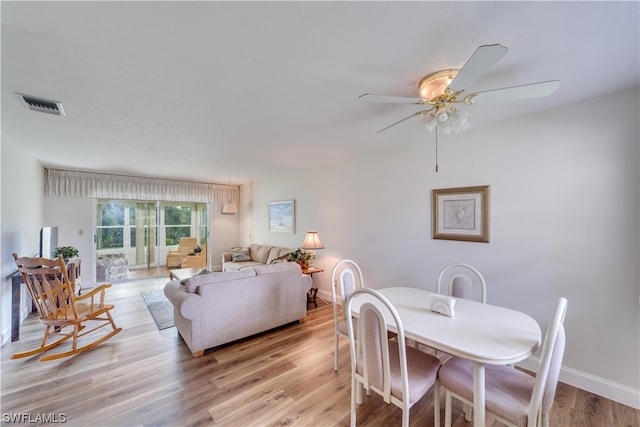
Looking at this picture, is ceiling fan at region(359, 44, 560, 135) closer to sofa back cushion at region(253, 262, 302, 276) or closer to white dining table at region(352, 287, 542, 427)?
white dining table at region(352, 287, 542, 427)

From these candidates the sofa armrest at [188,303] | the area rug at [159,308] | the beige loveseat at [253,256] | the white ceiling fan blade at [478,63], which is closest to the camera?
the white ceiling fan blade at [478,63]

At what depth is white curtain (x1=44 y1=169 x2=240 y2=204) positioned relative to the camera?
191 inches

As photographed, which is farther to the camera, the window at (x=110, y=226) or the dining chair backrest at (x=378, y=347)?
the window at (x=110, y=226)

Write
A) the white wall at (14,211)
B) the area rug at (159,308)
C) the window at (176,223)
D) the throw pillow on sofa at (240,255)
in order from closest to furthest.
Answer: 1. the white wall at (14,211)
2. the area rug at (159,308)
3. the throw pillow on sofa at (240,255)
4. the window at (176,223)

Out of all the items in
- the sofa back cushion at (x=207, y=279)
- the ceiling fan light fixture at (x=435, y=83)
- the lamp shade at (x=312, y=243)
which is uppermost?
the ceiling fan light fixture at (x=435, y=83)

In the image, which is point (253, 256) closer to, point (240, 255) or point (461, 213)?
point (240, 255)

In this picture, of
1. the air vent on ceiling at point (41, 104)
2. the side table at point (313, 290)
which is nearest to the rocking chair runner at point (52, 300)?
the air vent on ceiling at point (41, 104)

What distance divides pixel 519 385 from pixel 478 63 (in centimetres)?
177

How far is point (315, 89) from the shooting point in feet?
6.33

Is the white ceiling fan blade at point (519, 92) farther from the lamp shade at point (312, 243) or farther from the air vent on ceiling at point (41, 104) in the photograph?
the air vent on ceiling at point (41, 104)

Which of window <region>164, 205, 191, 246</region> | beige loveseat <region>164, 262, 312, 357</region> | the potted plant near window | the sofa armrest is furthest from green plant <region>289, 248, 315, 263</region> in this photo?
window <region>164, 205, 191, 246</region>

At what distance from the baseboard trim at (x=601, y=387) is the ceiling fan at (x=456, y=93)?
2.32 meters

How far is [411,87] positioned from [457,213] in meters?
1.58

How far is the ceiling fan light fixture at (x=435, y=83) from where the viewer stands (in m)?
1.66
